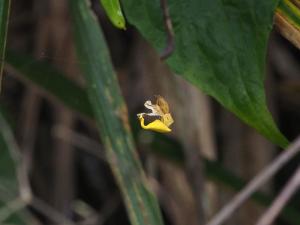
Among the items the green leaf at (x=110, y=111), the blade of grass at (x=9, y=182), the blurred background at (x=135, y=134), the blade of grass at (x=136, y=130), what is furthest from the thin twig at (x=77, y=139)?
the green leaf at (x=110, y=111)

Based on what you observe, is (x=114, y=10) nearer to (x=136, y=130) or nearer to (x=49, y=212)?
(x=136, y=130)

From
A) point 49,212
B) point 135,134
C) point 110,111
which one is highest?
point 110,111

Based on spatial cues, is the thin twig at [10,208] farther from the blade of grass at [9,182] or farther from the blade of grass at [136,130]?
the blade of grass at [136,130]

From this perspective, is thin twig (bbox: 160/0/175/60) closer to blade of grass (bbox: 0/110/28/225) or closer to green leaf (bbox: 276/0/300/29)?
green leaf (bbox: 276/0/300/29)

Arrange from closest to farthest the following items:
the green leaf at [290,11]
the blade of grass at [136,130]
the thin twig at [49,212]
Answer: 1. the green leaf at [290,11]
2. the blade of grass at [136,130]
3. the thin twig at [49,212]

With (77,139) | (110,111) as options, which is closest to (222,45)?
(110,111)

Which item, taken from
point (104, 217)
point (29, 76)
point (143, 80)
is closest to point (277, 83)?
point (143, 80)
